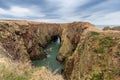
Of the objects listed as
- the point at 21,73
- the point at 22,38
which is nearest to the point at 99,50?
the point at 21,73

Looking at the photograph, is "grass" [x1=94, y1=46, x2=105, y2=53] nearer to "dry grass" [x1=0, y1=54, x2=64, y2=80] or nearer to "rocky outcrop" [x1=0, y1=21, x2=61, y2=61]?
"rocky outcrop" [x1=0, y1=21, x2=61, y2=61]

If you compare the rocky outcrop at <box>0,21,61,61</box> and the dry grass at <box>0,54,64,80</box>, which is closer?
the dry grass at <box>0,54,64,80</box>

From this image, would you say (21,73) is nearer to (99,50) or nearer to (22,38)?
(99,50)

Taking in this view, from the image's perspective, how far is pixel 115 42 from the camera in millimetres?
37750

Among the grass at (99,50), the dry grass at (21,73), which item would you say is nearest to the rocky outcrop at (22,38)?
the grass at (99,50)

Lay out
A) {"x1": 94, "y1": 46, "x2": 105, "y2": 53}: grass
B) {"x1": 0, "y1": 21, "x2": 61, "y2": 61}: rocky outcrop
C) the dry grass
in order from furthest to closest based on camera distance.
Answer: {"x1": 0, "y1": 21, "x2": 61, "y2": 61}: rocky outcrop
{"x1": 94, "y1": 46, "x2": 105, "y2": 53}: grass
the dry grass

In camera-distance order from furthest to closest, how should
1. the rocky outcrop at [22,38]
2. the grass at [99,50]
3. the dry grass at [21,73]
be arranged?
1. the rocky outcrop at [22,38]
2. the grass at [99,50]
3. the dry grass at [21,73]

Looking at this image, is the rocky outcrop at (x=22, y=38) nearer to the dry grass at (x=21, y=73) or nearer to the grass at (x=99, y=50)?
the grass at (x=99, y=50)

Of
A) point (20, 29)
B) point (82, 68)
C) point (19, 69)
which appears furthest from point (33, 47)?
point (19, 69)

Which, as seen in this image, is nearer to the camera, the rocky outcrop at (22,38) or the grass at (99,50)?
the grass at (99,50)

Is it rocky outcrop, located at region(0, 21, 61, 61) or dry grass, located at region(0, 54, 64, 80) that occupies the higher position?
dry grass, located at region(0, 54, 64, 80)

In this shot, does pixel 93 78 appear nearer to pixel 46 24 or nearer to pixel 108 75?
pixel 108 75

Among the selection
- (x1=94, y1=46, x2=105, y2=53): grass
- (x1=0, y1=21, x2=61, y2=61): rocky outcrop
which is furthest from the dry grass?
(x1=94, y1=46, x2=105, y2=53): grass

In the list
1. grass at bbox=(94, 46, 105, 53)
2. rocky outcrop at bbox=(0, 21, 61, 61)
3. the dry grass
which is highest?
the dry grass
